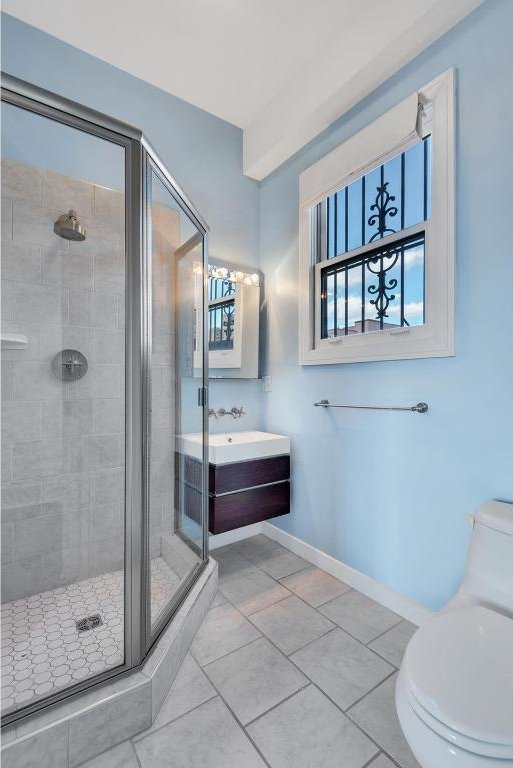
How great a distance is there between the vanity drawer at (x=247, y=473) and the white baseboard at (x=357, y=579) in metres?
0.47

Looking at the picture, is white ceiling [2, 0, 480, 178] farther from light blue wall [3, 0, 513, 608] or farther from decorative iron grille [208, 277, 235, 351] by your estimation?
decorative iron grille [208, 277, 235, 351]

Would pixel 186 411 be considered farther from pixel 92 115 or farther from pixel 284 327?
pixel 92 115

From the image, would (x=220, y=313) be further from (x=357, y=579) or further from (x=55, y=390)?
(x=357, y=579)

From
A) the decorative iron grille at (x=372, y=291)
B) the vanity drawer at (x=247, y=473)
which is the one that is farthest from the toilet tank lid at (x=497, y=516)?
the vanity drawer at (x=247, y=473)

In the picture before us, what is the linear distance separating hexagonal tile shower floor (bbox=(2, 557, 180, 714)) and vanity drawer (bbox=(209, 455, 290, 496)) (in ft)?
1.66

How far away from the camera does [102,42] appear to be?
1.94 metres

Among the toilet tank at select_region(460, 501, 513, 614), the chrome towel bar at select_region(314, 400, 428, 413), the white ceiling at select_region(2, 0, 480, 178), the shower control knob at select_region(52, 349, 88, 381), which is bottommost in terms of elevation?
the toilet tank at select_region(460, 501, 513, 614)

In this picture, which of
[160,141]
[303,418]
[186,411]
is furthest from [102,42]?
[303,418]

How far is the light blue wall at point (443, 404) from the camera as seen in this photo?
141cm

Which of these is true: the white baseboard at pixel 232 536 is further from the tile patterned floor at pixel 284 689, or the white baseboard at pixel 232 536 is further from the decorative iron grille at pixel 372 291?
the decorative iron grille at pixel 372 291

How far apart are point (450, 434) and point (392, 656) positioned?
0.96 meters

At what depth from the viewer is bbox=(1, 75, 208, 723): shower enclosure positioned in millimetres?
1341

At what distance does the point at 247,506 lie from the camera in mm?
2143

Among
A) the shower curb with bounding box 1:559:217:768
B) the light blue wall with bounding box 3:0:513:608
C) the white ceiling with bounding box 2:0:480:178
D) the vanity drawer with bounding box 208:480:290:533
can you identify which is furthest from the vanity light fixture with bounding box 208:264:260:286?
the shower curb with bounding box 1:559:217:768
